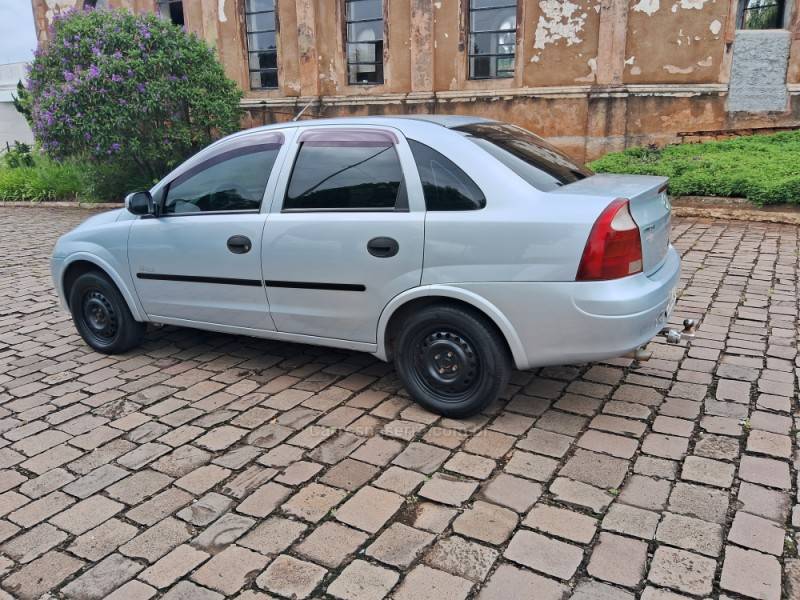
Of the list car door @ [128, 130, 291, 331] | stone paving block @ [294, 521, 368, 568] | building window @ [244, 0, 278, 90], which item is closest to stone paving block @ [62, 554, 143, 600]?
stone paving block @ [294, 521, 368, 568]

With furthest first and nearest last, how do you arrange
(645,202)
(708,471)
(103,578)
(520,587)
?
(645,202), (708,471), (103,578), (520,587)

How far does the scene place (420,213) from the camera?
12.1 ft

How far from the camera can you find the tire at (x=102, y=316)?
5.01 meters

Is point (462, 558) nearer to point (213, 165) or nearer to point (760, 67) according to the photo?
point (213, 165)

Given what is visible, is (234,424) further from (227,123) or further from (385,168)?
(227,123)

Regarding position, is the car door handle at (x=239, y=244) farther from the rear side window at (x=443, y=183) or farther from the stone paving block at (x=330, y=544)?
the stone paving block at (x=330, y=544)

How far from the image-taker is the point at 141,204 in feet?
15.1

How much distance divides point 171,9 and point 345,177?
1621 centimetres

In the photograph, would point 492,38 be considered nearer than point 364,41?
Yes

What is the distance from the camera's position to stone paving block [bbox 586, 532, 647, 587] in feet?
8.29

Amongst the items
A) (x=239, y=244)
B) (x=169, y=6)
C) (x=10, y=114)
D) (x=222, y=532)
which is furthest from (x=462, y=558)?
(x=10, y=114)

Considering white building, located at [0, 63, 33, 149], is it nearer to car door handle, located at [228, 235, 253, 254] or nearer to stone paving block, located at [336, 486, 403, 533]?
car door handle, located at [228, 235, 253, 254]

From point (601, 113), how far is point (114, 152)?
909 centimetres

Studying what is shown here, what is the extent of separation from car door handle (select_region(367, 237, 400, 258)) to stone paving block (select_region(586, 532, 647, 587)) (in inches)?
71.2
